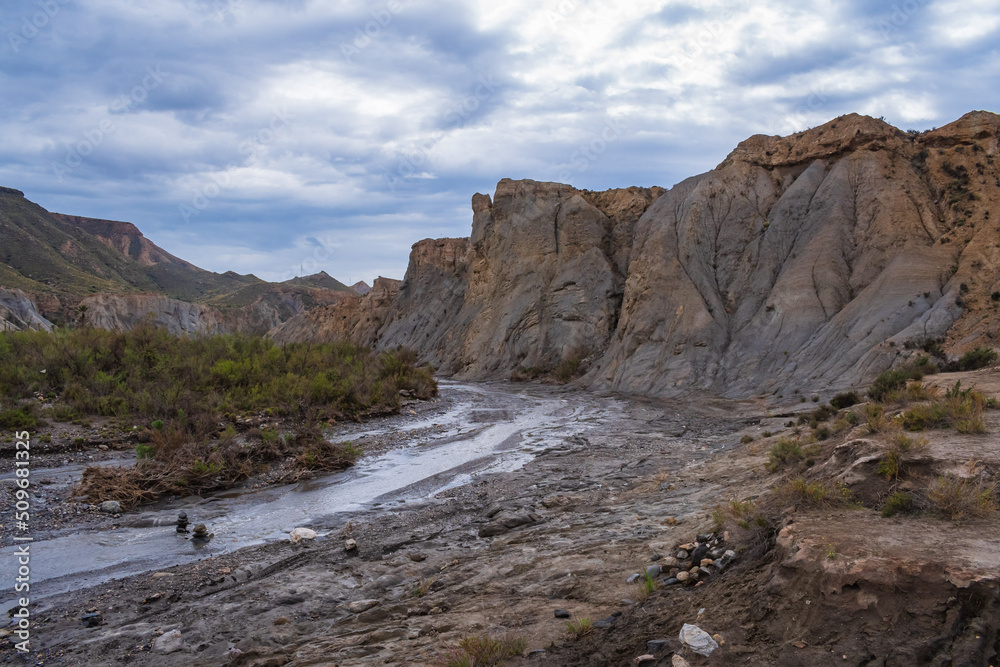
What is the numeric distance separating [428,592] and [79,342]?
18292 millimetres

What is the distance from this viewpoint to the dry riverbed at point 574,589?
Result: 3.62m

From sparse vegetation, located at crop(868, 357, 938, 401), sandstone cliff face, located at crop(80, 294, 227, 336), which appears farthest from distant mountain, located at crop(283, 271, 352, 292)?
sparse vegetation, located at crop(868, 357, 938, 401)

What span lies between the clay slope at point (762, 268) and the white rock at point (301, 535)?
18318 mm

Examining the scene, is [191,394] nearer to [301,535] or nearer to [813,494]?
[301,535]

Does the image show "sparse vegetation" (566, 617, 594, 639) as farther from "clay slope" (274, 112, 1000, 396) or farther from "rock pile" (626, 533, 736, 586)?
"clay slope" (274, 112, 1000, 396)

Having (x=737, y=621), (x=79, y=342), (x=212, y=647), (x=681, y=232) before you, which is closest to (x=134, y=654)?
(x=212, y=647)

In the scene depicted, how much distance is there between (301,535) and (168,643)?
2.98 metres

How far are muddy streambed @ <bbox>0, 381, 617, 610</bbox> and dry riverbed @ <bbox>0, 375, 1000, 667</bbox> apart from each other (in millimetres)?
341

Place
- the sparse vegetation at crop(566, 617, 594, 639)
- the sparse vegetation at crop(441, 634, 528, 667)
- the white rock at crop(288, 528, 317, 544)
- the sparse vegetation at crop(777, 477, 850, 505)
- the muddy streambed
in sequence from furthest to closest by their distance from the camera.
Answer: the white rock at crop(288, 528, 317, 544) → the muddy streambed → the sparse vegetation at crop(777, 477, 850, 505) → the sparse vegetation at crop(566, 617, 594, 639) → the sparse vegetation at crop(441, 634, 528, 667)

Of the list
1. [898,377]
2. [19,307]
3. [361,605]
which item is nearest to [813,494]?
[361,605]

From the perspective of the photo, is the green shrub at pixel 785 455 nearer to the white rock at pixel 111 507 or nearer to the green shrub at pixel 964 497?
the green shrub at pixel 964 497

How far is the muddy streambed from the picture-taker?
7.35 meters

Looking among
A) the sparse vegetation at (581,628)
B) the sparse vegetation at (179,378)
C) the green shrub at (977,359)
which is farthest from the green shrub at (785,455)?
the sparse vegetation at (179,378)

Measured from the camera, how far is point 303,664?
182 inches
